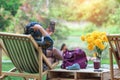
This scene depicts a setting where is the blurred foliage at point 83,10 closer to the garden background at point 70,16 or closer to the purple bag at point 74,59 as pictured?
the garden background at point 70,16

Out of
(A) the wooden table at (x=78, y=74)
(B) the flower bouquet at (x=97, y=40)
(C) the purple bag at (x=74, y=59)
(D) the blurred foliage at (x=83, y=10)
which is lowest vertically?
(A) the wooden table at (x=78, y=74)

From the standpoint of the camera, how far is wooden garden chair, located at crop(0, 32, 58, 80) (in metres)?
4.86

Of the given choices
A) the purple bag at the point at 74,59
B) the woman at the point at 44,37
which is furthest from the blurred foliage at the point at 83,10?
the woman at the point at 44,37

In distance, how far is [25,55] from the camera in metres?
4.99

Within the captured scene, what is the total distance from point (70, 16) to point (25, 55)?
490cm

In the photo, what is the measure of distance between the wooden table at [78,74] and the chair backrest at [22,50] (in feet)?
0.76

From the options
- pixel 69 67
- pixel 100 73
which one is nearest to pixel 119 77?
pixel 100 73

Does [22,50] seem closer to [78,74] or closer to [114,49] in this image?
[78,74]

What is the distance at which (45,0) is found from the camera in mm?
9766

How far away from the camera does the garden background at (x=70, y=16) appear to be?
380 inches

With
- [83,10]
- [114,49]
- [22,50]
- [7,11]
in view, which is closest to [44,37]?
[22,50]

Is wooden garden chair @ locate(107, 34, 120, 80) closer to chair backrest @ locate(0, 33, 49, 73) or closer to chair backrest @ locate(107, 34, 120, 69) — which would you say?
chair backrest @ locate(107, 34, 120, 69)

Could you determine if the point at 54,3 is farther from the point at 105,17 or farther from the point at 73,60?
the point at 73,60

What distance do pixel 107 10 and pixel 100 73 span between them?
4.95 metres
